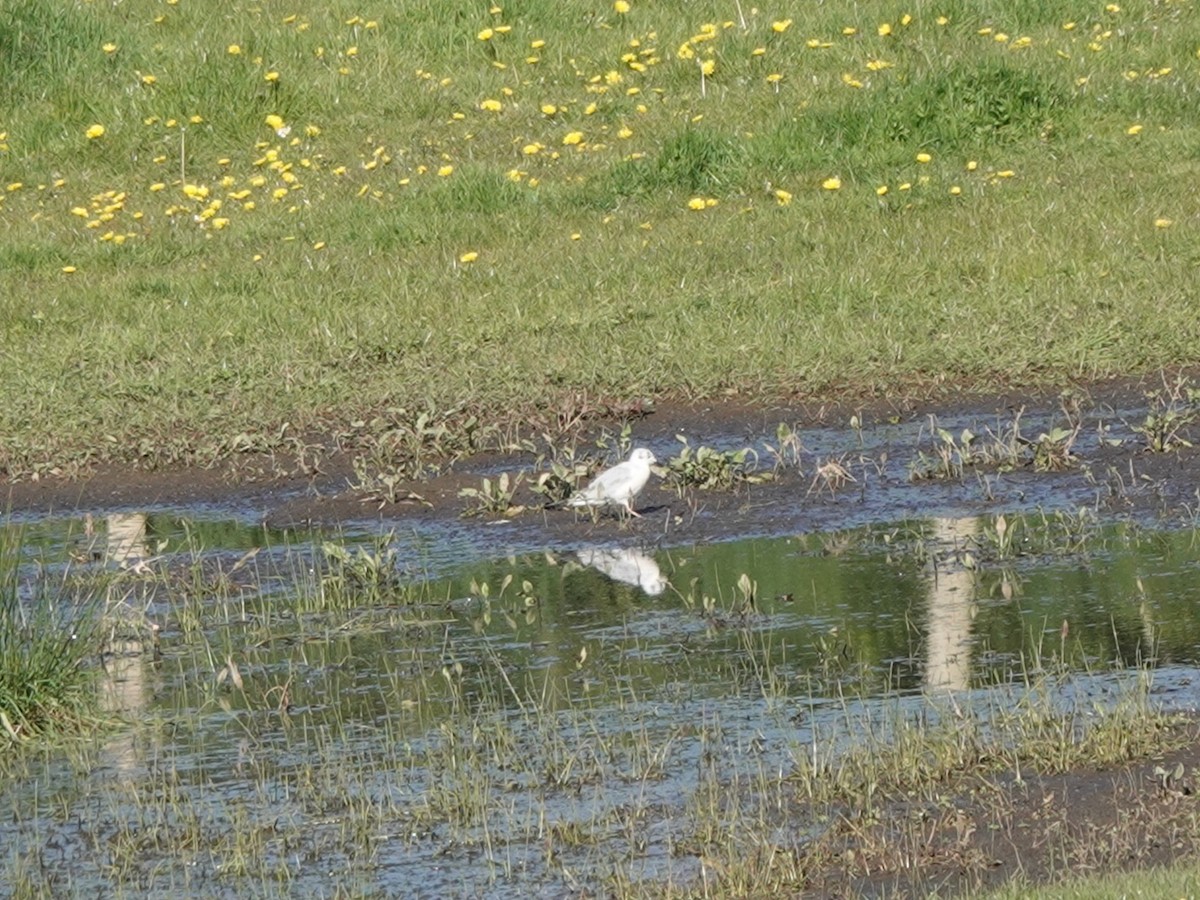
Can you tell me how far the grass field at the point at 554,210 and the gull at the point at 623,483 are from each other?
1327mm

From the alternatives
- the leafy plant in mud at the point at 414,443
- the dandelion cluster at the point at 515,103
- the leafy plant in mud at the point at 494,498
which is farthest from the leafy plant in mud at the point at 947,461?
the dandelion cluster at the point at 515,103

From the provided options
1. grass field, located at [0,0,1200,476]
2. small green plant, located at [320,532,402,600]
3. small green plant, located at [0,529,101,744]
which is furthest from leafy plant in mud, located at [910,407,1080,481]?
small green plant, located at [0,529,101,744]

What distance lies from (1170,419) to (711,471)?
6.13 feet

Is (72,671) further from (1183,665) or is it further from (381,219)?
(381,219)

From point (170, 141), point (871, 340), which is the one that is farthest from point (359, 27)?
point (871, 340)

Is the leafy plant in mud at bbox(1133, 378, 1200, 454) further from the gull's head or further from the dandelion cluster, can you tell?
the dandelion cluster

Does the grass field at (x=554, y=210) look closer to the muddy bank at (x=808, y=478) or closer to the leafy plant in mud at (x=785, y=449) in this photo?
the muddy bank at (x=808, y=478)

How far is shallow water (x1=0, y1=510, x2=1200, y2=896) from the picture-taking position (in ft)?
18.7

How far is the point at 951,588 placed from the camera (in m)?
7.73

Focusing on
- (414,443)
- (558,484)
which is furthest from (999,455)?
(414,443)

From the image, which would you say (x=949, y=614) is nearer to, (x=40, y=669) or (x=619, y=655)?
(x=619, y=655)

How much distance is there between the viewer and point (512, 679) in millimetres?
7039

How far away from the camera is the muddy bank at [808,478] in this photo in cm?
877

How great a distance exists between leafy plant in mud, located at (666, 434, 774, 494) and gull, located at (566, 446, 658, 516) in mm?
321
